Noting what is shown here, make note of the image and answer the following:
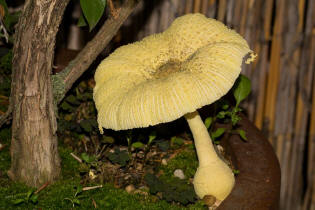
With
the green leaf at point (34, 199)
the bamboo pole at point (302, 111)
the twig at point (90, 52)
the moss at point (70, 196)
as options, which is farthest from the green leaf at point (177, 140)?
the bamboo pole at point (302, 111)

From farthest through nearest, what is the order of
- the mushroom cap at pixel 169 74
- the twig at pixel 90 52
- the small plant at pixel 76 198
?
the twig at pixel 90 52, the small plant at pixel 76 198, the mushroom cap at pixel 169 74

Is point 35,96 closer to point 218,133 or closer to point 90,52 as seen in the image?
point 90,52

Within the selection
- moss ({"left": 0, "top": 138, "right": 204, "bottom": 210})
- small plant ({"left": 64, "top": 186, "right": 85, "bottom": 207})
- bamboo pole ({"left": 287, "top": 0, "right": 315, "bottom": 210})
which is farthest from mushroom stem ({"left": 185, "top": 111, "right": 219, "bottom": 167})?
bamboo pole ({"left": 287, "top": 0, "right": 315, "bottom": 210})

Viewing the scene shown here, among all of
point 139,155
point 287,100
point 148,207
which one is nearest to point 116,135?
point 139,155

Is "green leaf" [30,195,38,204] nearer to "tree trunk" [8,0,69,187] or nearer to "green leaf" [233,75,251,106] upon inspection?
"tree trunk" [8,0,69,187]

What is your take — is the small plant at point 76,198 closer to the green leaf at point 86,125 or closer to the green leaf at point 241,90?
the green leaf at point 86,125

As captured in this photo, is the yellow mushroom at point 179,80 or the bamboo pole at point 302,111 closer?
the yellow mushroom at point 179,80

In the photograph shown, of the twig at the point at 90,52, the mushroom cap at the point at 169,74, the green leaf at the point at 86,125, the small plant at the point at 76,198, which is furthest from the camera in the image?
the green leaf at the point at 86,125
